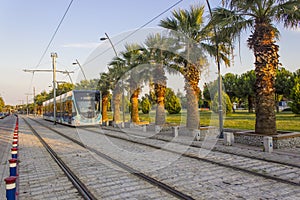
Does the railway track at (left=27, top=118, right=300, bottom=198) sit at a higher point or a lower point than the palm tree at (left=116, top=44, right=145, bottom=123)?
lower

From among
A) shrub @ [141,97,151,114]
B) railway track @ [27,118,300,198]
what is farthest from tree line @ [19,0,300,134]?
shrub @ [141,97,151,114]

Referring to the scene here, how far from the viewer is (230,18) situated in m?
10.8

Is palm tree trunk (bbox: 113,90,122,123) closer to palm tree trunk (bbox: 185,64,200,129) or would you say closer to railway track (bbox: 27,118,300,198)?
palm tree trunk (bbox: 185,64,200,129)

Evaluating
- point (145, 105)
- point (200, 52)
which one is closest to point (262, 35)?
point (200, 52)

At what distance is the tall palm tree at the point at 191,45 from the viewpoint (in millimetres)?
14688

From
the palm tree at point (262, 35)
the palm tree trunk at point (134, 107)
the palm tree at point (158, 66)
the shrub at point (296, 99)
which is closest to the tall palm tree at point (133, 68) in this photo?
the palm tree trunk at point (134, 107)

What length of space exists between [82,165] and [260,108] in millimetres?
8093

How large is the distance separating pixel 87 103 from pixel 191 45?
455 inches

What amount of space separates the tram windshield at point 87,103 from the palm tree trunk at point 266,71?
15.3 meters

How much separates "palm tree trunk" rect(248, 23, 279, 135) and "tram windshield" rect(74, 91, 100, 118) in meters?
15.3

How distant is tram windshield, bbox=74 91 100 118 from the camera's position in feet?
71.1

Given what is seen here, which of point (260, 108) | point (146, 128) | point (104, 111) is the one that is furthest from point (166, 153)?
point (104, 111)

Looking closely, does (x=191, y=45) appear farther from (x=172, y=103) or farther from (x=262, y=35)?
(x=172, y=103)

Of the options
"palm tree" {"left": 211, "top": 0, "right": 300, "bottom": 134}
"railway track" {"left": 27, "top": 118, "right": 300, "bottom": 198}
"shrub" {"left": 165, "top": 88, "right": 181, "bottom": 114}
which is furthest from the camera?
"shrub" {"left": 165, "top": 88, "right": 181, "bottom": 114}
